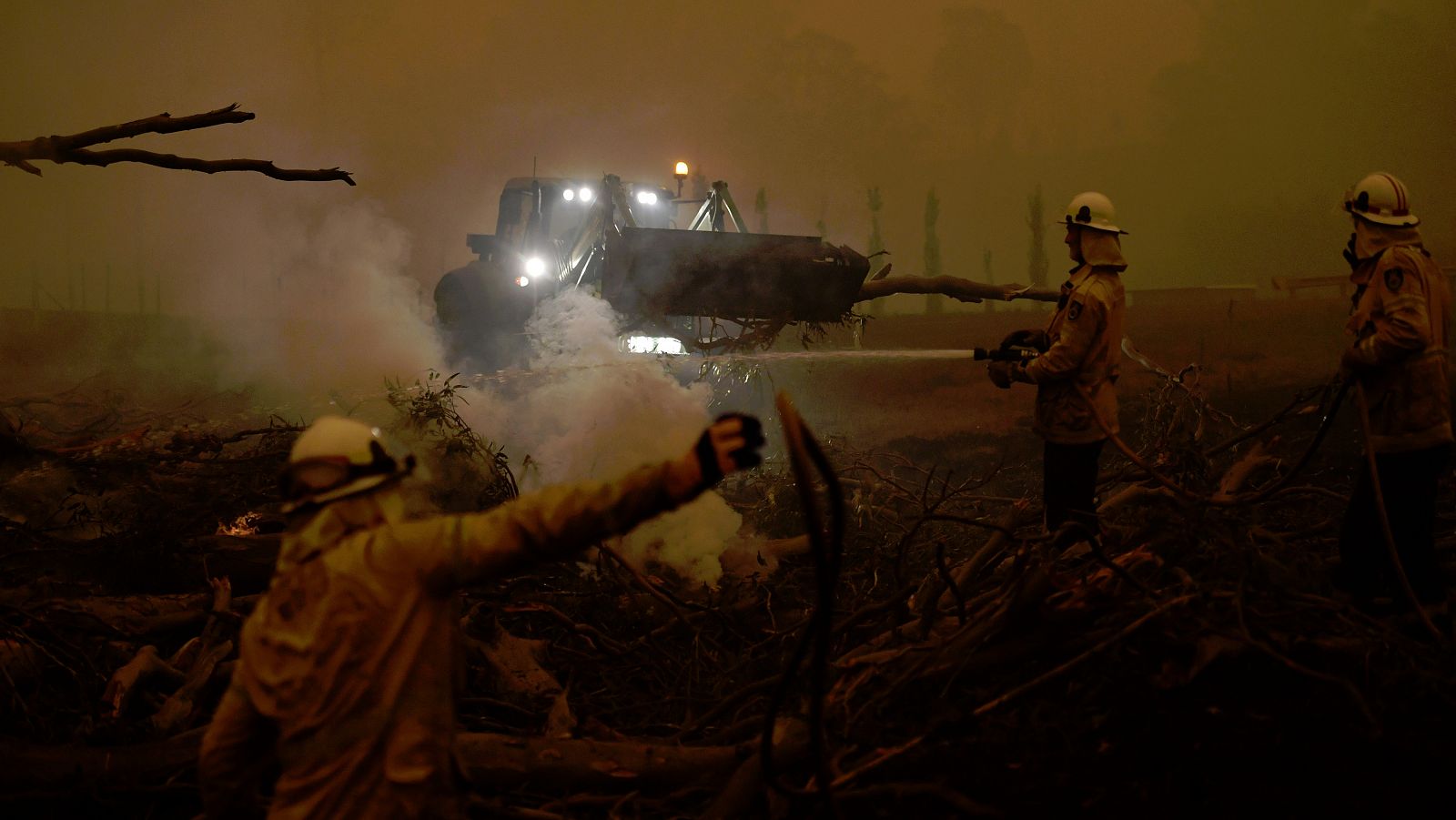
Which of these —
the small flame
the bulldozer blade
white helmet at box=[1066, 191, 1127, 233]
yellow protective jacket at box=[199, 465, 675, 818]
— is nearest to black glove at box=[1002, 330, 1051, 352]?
white helmet at box=[1066, 191, 1127, 233]

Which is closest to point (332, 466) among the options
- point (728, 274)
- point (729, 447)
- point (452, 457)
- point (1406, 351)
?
point (729, 447)

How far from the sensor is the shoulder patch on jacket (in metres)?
3.53

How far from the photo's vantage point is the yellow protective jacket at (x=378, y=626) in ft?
6.32

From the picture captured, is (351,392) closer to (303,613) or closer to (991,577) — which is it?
(991,577)

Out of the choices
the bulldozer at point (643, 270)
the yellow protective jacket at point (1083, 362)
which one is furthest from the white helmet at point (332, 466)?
the bulldozer at point (643, 270)

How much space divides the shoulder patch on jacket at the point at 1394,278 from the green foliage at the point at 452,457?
500cm

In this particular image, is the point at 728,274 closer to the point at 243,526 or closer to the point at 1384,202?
the point at 243,526

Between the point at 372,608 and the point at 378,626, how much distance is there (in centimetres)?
4

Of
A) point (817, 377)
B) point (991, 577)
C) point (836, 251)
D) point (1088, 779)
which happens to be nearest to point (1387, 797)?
point (1088, 779)

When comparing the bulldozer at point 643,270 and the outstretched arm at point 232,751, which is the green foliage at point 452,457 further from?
the outstretched arm at point 232,751

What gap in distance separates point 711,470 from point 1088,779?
6.34 ft

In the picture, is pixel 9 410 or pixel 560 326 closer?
pixel 560 326

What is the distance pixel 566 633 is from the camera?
5125mm

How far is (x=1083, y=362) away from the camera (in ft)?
14.3
